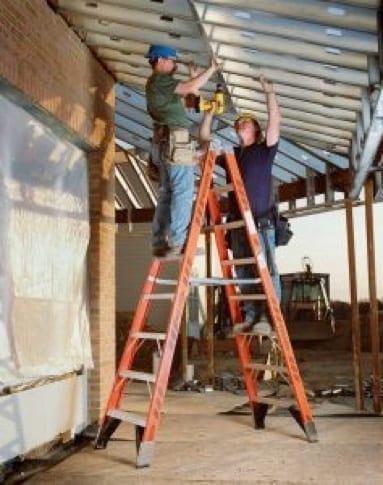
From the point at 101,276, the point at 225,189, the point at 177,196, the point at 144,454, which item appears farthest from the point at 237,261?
the point at 101,276

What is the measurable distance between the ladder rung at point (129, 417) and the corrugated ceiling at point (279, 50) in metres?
2.57

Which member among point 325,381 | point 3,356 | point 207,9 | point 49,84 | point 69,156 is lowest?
point 325,381

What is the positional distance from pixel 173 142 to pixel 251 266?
4.07 feet

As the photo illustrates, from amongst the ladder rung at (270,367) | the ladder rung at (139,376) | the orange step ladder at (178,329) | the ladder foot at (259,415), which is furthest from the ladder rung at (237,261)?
the ladder foot at (259,415)

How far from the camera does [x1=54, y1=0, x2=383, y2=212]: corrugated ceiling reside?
Answer: 4.06 metres

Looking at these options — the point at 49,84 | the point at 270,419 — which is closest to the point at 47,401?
the point at 270,419

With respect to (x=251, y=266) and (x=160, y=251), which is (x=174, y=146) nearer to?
(x=160, y=251)

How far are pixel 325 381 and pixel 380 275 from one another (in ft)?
29.5

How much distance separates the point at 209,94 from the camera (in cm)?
602

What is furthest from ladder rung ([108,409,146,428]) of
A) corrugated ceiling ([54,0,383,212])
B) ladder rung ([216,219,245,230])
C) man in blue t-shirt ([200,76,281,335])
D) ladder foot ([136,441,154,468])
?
corrugated ceiling ([54,0,383,212])

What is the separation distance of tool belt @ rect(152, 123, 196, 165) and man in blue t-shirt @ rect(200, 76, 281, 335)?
431 millimetres

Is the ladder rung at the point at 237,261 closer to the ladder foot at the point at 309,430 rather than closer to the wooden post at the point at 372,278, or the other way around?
the ladder foot at the point at 309,430

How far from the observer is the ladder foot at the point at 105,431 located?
4.27 metres

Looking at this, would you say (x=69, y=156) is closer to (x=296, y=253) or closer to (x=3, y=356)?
(x=3, y=356)
